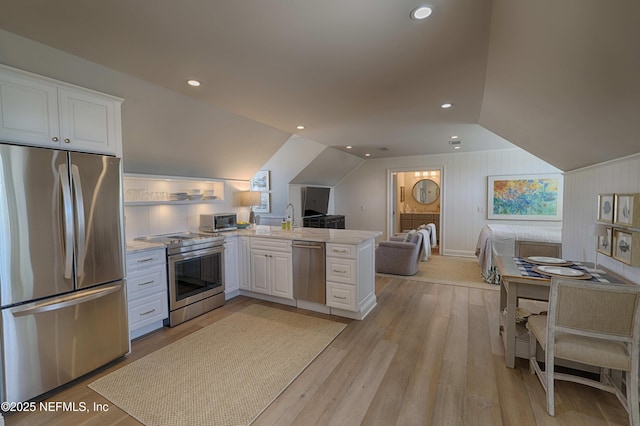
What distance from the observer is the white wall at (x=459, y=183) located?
6301 mm

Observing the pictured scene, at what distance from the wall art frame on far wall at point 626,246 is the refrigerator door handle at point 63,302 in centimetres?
419

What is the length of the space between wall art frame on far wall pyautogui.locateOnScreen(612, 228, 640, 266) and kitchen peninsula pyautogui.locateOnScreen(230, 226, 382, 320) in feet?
7.27

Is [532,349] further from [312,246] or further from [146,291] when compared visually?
[146,291]

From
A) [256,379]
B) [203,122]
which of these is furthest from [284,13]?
[256,379]

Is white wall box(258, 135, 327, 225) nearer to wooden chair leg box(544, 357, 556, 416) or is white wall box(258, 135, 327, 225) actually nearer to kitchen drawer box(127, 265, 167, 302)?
kitchen drawer box(127, 265, 167, 302)

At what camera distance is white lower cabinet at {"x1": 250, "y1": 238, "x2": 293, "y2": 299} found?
377 centimetres

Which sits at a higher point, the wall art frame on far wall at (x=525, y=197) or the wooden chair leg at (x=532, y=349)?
the wall art frame on far wall at (x=525, y=197)

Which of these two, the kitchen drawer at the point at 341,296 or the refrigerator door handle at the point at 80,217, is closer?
the refrigerator door handle at the point at 80,217

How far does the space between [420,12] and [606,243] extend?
2605mm

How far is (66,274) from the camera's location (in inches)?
87.3

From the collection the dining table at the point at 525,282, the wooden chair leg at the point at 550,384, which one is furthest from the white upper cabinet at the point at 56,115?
the wooden chair leg at the point at 550,384

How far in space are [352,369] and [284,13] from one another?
2696mm

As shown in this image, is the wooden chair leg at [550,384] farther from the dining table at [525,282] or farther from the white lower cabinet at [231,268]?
the white lower cabinet at [231,268]

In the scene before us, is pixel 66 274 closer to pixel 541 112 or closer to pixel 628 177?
pixel 541 112
